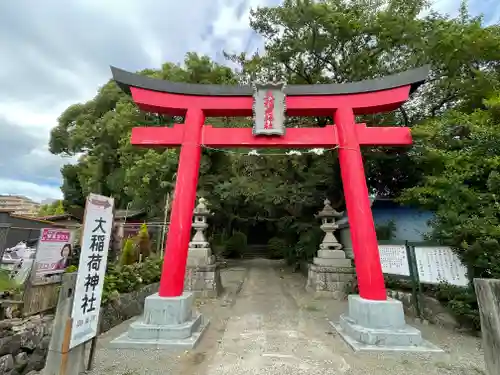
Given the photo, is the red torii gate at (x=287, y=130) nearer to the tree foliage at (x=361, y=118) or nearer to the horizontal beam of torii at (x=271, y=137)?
the horizontal beam of torii at (x=271, y=137)

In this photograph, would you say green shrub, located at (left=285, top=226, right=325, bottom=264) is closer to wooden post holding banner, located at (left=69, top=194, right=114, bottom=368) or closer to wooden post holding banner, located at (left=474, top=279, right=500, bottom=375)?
wooden post holding banner, located at (left=474, top=279, right=500, bottom=375)

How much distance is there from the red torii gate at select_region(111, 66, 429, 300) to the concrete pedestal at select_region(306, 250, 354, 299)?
161 inches

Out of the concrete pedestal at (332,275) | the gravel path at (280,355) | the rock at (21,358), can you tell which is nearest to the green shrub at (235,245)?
the concrete pedestal at (332,275)

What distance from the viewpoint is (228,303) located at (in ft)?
27.6

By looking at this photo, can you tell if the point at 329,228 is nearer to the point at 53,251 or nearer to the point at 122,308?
the point at 122,308

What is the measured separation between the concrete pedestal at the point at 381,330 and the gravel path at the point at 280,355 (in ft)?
0.55

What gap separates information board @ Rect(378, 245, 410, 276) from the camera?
6316 millimetres

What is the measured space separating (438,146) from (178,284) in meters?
6.48

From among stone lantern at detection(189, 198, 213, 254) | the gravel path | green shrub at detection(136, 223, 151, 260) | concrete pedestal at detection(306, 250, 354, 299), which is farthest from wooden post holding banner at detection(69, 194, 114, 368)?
concrete pedestal at detection(306, 250, 354, 299)

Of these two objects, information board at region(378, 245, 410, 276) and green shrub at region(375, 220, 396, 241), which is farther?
Answer: green shrub at region(375, 220, 396, 241)

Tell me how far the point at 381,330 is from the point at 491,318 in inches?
84.7

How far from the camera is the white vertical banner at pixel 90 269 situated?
3.14 metres

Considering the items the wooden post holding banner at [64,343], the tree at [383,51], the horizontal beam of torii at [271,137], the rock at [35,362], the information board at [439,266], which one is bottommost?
the rock at [35,362]

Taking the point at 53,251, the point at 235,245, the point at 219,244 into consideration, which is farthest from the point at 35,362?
the point at 235,245
